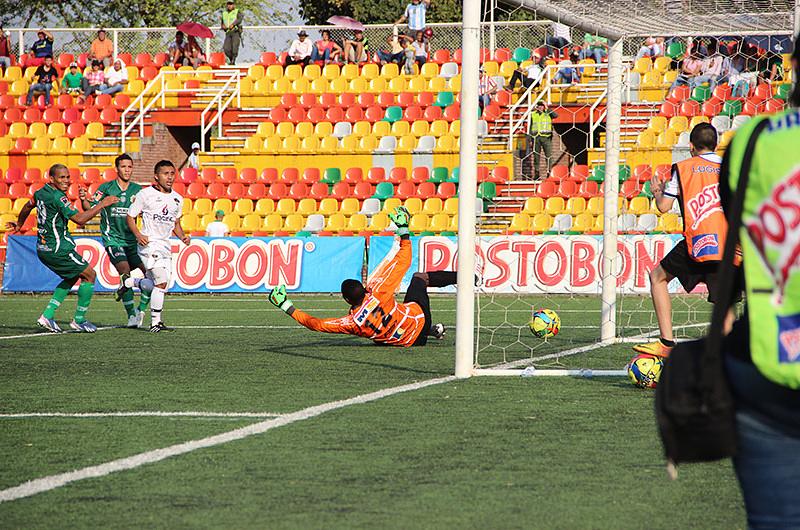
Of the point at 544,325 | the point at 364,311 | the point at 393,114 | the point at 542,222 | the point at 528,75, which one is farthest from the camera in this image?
the point at 393,114

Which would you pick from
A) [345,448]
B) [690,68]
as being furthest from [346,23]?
[345,448]

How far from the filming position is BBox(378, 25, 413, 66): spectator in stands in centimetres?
3017

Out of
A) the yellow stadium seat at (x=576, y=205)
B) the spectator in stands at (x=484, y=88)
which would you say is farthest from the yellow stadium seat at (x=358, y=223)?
the yellow stadium seat at (x=576, y=205)

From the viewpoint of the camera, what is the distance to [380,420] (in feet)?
22.6

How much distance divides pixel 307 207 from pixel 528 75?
570cm

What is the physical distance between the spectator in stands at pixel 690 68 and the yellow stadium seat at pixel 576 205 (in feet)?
10.1

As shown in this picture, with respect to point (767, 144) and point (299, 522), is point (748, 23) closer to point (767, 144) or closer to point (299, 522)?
point (299, 522)

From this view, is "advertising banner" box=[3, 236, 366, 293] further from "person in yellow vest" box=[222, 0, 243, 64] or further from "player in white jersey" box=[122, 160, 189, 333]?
"person in yellow vest" box=[222, 0, 243, 64]

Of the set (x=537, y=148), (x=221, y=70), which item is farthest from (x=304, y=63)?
(x=537, y=148)

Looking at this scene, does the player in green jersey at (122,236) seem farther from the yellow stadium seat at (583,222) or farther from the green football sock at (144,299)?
the yellow stadium seat at (583,222)

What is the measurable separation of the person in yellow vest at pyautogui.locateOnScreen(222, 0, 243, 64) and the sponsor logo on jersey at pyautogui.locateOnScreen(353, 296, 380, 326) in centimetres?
2124

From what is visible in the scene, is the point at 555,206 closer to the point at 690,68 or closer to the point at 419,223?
the point at 419,223

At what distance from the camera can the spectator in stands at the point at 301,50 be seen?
30766 millimetres

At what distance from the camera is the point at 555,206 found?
24.1m
